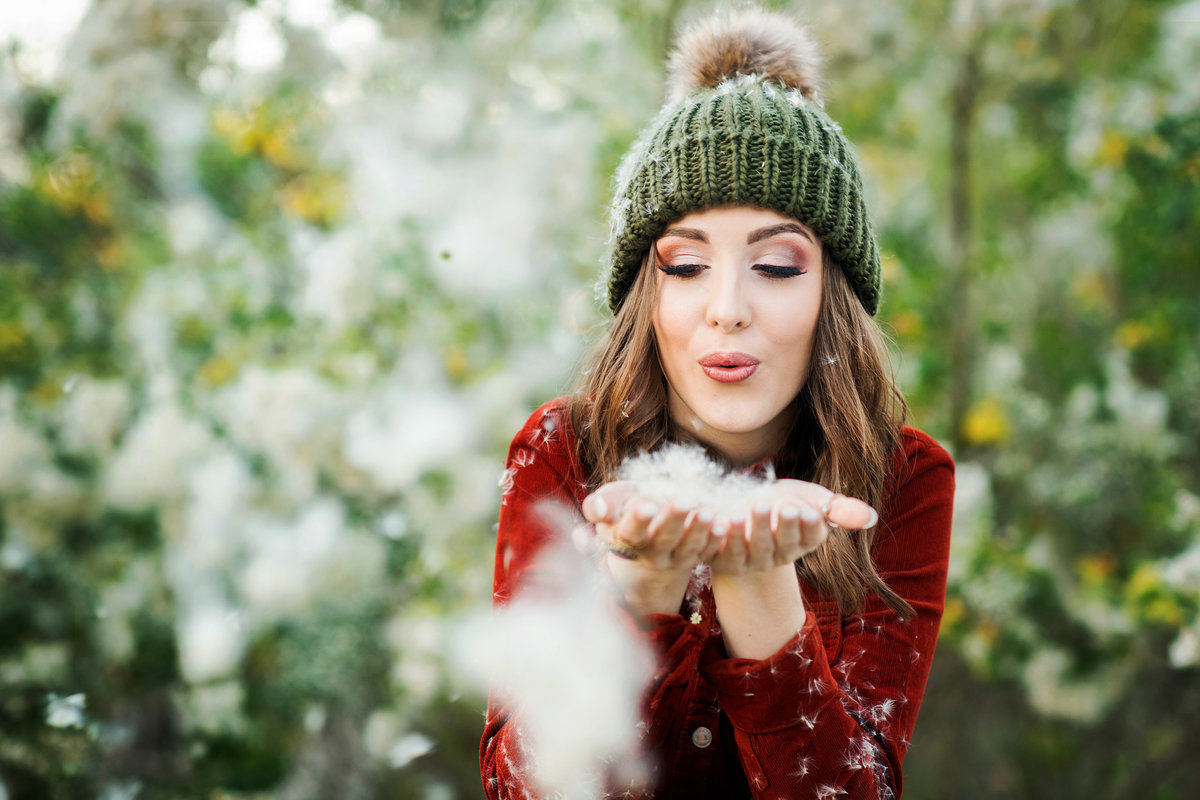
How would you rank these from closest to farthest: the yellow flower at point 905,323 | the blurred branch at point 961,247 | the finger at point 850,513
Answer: the finger at point 850,513 < the yellow flower at point 905,323 < the blurred branch at point 961,247

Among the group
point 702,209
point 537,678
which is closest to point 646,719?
point 537,678

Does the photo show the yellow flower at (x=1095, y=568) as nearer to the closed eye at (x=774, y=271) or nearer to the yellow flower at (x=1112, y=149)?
the yellow flower at (x=1112, y=149)

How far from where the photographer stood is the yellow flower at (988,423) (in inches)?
123

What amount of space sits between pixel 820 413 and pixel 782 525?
53 cm

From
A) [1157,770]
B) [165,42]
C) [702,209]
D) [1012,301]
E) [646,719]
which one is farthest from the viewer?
[1012,301]

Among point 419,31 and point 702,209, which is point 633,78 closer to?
point 419,31

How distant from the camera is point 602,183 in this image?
9.43 feet

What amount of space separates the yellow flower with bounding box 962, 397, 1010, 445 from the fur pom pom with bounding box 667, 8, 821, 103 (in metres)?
1.94

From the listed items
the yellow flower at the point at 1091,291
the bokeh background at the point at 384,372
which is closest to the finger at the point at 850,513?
the bokeh background at the point at 384,372

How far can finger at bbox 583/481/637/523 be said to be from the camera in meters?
0.87

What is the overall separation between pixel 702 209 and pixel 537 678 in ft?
2.31

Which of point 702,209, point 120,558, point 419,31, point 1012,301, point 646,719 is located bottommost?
point 646,719

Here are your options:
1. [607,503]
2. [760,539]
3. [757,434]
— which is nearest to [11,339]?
[757,434]

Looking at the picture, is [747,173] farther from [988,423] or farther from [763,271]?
[988,423]
